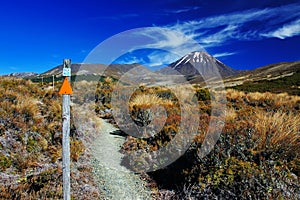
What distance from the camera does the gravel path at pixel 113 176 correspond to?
5745 millimetres

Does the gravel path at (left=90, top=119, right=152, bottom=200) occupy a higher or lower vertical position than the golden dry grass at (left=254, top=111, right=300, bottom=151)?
lower

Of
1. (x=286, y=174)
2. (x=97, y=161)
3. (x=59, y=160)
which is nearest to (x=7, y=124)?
(x=59, y=160)

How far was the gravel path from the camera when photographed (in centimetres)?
574

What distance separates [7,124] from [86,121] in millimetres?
3422

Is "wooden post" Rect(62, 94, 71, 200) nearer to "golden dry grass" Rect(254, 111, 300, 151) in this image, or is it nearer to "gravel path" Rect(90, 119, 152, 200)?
"gravel path" Rect(90, 119, 152, 200)

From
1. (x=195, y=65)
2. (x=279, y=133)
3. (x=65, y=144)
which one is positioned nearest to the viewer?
(x=65, y=144)

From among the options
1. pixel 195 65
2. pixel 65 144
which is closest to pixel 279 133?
pixel 65 144

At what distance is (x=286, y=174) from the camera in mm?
5129

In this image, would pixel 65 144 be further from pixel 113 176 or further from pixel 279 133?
pixel 279 133

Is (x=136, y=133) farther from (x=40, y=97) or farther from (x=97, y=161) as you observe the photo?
(x=40, y=97)

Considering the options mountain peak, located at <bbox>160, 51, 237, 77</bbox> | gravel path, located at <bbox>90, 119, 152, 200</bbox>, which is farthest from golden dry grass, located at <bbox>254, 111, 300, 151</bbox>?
mountain peak, located at <bbox>160, 51, 237, 77</bbox>

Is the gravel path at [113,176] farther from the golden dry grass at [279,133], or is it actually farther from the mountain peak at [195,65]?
the mountain peak at [195,65]

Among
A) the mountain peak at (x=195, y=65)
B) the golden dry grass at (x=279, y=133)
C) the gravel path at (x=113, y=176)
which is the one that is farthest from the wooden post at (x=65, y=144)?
the mountain peak at (x=195, y=65)

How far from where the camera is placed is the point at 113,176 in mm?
6516
